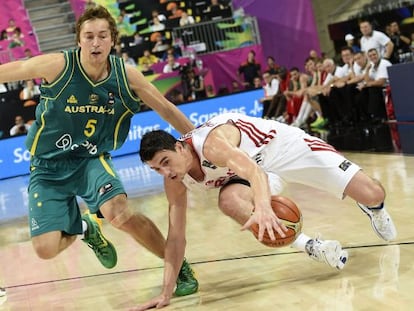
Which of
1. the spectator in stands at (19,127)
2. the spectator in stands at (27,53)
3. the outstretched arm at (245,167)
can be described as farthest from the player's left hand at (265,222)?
the spectator in stands at (27,53)

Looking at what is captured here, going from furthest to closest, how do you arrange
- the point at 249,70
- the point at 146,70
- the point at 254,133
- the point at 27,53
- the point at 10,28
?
the point at 10,28 → the point at 249,70 → the point at 27,53 → the point at 146,70 → the point at 254,133

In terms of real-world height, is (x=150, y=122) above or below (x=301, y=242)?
below

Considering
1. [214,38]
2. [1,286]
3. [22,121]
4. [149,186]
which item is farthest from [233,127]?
[214,38]

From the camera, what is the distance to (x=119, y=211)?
4520 mm

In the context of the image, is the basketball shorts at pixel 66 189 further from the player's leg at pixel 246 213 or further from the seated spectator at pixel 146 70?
the seated spectator at pixel 146 70

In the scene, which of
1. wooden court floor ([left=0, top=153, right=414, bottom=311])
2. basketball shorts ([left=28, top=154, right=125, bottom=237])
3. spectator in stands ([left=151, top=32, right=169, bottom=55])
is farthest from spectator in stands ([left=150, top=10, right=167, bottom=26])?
basketball shorts ([left=28, top=154, right=125, bottom=237])

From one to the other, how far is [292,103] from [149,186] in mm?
6629

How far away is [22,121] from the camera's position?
15047 mm

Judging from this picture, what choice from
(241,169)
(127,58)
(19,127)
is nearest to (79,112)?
(241,169)

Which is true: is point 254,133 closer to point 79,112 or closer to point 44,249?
point 79,112

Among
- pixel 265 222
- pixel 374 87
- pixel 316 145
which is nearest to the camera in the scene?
pixel 265 222

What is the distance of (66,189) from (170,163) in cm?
114

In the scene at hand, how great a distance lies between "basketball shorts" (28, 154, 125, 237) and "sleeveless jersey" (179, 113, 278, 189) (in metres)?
0.62

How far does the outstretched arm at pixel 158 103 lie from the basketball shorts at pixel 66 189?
19.5 inches
